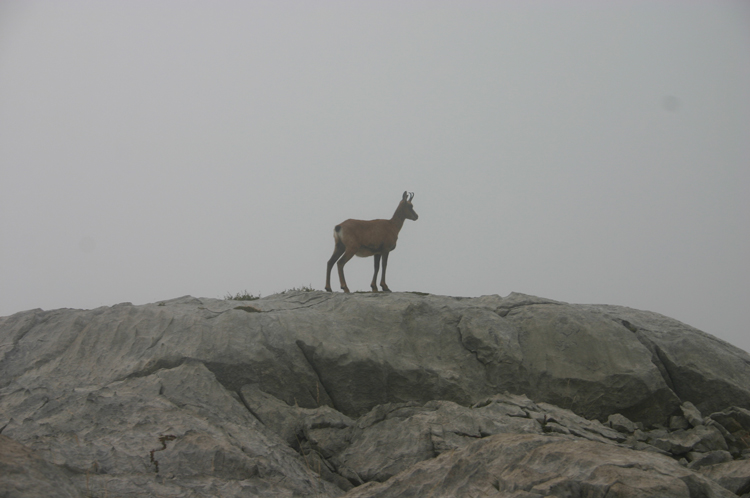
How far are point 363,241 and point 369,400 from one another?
21.2ft

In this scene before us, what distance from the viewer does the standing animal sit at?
15125mm

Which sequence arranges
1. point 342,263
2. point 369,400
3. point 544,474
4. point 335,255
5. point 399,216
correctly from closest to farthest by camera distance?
point 544,474
point 369,400
point 342,263
point 335,255
point 399,216

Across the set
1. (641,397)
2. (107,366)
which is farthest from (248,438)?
(641,397)

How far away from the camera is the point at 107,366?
29.6 feet

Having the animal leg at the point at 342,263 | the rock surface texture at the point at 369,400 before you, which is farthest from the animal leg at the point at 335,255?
the rock surface texture at the point at 369,400

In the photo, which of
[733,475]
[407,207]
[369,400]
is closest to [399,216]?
[407,207]

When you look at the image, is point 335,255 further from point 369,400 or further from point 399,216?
point 369,400

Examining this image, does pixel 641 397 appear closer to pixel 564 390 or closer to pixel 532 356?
pixel 564 390

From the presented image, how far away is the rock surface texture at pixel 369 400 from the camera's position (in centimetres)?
579

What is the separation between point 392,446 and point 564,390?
4.14 m

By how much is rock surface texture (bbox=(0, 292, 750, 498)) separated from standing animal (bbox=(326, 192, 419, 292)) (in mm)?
2841

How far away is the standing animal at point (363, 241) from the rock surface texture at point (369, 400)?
9.32 ft

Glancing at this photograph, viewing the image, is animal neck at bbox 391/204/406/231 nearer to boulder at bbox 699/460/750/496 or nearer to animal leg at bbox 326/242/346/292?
animal leg at bbox 326/242/346/292

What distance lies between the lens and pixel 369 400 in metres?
9.56
